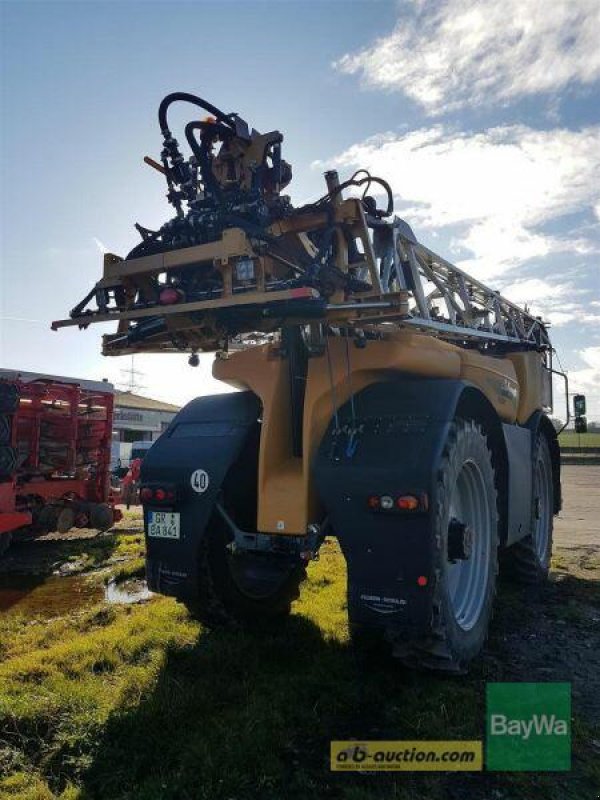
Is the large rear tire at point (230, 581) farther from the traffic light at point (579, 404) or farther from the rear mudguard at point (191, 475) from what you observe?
the traffic light at point (579, 404)

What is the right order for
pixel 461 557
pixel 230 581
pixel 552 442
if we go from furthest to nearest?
pixel 552 442 < pixel 230 581 < pixel 461 557

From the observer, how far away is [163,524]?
4.29 m

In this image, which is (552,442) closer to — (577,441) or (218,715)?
(218,715)

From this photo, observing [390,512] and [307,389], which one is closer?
[390,512]

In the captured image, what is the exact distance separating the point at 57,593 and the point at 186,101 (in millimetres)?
5033

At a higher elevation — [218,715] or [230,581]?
[230,581]

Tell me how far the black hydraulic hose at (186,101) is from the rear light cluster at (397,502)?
2.59 metres

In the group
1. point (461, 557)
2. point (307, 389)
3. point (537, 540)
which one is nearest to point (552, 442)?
point (537, 540)

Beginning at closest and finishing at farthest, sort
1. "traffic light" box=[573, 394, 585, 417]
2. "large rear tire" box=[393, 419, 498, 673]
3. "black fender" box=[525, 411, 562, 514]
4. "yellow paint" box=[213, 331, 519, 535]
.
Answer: "large rear tire" box=[393, 419, 498, 673], "yellow paint" box=[213, 331, 519, 535], "black fender" box=[525, 411, 562, 514], "traffic light" box=[573, 394, 585, 417]

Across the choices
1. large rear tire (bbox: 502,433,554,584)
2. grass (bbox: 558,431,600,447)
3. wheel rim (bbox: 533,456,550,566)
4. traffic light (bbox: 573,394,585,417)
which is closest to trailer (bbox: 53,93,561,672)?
large rear tire (bbox: 502,433,554,584)

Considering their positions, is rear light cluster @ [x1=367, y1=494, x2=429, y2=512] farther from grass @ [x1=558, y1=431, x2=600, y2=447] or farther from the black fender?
grass @ [x1=558, y1=431, x2=600, y2=447]

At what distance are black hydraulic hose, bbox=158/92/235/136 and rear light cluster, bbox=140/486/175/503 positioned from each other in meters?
2.37

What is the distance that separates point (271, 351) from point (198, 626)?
218 cm

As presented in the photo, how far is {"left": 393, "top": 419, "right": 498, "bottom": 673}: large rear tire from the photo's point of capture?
3.46 meters
